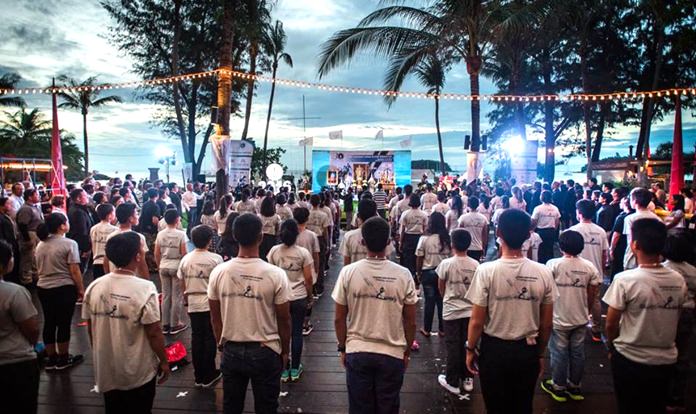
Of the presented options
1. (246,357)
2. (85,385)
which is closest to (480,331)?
(246,357)

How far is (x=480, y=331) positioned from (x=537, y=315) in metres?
0.40

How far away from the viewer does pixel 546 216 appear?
8875mm

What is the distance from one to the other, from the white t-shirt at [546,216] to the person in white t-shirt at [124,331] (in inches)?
313

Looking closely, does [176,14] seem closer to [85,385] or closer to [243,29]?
[243,29]

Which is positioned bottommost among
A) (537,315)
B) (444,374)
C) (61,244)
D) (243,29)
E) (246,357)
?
(444,374)

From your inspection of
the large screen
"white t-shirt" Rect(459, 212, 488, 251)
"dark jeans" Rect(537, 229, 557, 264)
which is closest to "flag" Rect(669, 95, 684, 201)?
"dark jeans" Rect(537, 229, 557, 264)

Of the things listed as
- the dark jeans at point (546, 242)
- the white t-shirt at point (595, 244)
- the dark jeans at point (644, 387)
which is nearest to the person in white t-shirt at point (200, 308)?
the dark jeans at point (644, 387)

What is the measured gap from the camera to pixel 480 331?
303 cm

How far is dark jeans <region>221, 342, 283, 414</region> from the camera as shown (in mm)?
3002

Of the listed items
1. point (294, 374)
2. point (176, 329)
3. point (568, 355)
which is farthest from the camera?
point (176, 329)

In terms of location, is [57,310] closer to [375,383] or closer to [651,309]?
[375,383]

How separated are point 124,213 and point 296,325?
2.72 meters

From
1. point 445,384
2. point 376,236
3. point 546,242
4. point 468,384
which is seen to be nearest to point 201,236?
point 376,236

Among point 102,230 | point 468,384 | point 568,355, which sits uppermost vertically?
point 102,230
